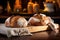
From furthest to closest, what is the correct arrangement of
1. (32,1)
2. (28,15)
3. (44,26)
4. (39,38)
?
(32,1) → (28,15) → (44,26) → (39,38)

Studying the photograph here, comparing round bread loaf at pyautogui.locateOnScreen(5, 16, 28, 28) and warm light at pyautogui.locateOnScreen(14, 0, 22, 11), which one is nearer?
round bread loaf at pyautogui.locateOnScreen(5, 16, 28, 28)

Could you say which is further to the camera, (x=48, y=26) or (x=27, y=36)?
(x=48, y=26)

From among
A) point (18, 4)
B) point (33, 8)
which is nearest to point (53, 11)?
point (33, 8)

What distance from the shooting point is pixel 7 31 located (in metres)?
0.93

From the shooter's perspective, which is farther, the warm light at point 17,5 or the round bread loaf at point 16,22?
the warm light at point 17,5

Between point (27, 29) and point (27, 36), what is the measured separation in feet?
0.13

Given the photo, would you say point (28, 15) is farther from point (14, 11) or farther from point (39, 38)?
point (39, 38)

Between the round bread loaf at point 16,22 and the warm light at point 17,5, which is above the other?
the round bread loaf at point 16,22

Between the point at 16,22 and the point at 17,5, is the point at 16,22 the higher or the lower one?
the higher one

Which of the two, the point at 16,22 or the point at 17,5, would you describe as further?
the point at 17,5

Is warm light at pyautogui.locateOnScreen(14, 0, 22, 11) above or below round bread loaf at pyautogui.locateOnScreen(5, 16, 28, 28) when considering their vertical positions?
below

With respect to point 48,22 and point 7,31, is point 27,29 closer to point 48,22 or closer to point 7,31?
point 7,31

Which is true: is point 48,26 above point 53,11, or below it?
above

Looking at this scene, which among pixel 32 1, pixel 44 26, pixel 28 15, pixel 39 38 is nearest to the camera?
pixel 39 38
